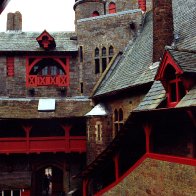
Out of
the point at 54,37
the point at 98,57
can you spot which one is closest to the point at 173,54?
the point at 98,57

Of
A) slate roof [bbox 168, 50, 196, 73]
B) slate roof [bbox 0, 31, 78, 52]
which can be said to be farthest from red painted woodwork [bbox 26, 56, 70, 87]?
slate roof [bbox 168, 50, 196, 73]

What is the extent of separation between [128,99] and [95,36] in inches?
288

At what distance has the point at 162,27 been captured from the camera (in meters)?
13.9

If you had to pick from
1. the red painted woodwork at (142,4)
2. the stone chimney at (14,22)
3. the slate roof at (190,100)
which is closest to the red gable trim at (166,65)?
the slate roof at (190,100)

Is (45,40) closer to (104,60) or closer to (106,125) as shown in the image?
(104,60)

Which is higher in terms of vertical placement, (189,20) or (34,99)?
(189,20)

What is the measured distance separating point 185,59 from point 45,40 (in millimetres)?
13872

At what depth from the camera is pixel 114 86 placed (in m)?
16.2

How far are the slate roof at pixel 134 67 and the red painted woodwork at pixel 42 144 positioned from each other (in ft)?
11.4

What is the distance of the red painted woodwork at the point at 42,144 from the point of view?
61.9 feet

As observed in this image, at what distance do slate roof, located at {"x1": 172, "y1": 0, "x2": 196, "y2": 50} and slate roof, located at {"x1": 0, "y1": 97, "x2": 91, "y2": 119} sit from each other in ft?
24.6

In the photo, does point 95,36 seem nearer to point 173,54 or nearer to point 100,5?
point 100,5

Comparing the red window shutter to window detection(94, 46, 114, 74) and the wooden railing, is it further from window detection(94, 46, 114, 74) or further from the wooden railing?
window detection(94, 46, 114, 74)

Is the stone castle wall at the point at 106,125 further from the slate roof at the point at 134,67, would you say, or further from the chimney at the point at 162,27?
the chimney at the point at 162,27
